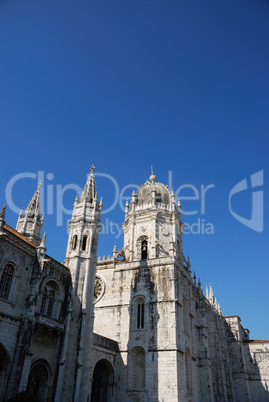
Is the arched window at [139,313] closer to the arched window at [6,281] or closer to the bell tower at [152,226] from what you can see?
the bell tower at [152,226]

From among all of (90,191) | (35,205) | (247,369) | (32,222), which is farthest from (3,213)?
(247,369)

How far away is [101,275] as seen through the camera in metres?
37.8

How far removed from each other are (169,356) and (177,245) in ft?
44.0

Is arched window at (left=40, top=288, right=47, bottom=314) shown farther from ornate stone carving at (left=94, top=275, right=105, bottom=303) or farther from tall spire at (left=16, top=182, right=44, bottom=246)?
ornate stone carving at (left=94, top=275, right=105, bottom=303)

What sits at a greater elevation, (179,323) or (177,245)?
(177,245)

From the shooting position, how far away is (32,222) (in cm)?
3525

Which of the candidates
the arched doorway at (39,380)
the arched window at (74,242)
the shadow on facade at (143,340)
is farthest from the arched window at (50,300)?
the shadow on facade at (143,340)

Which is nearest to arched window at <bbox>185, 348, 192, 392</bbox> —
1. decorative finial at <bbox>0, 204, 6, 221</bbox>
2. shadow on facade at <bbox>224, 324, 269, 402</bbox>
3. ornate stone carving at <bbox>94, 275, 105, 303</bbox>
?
ornate stone carving at <bbox>94, 275, 105, 303</bbox>

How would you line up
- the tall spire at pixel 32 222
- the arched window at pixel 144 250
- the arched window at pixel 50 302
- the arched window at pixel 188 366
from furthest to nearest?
the arched window at pixel 144 250, the arched window at pixel 188 366, the tall spire at pixel 32 222, the arched window at pixel 50 302

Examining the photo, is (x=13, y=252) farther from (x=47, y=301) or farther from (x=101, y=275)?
(x=101, y=275)

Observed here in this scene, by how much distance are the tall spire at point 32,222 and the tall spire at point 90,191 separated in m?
7.08

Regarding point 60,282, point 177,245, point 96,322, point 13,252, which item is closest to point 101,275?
point 96,322

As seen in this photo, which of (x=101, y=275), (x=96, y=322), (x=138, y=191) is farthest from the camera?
(x=138, y=191)

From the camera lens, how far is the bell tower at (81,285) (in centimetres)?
2383
